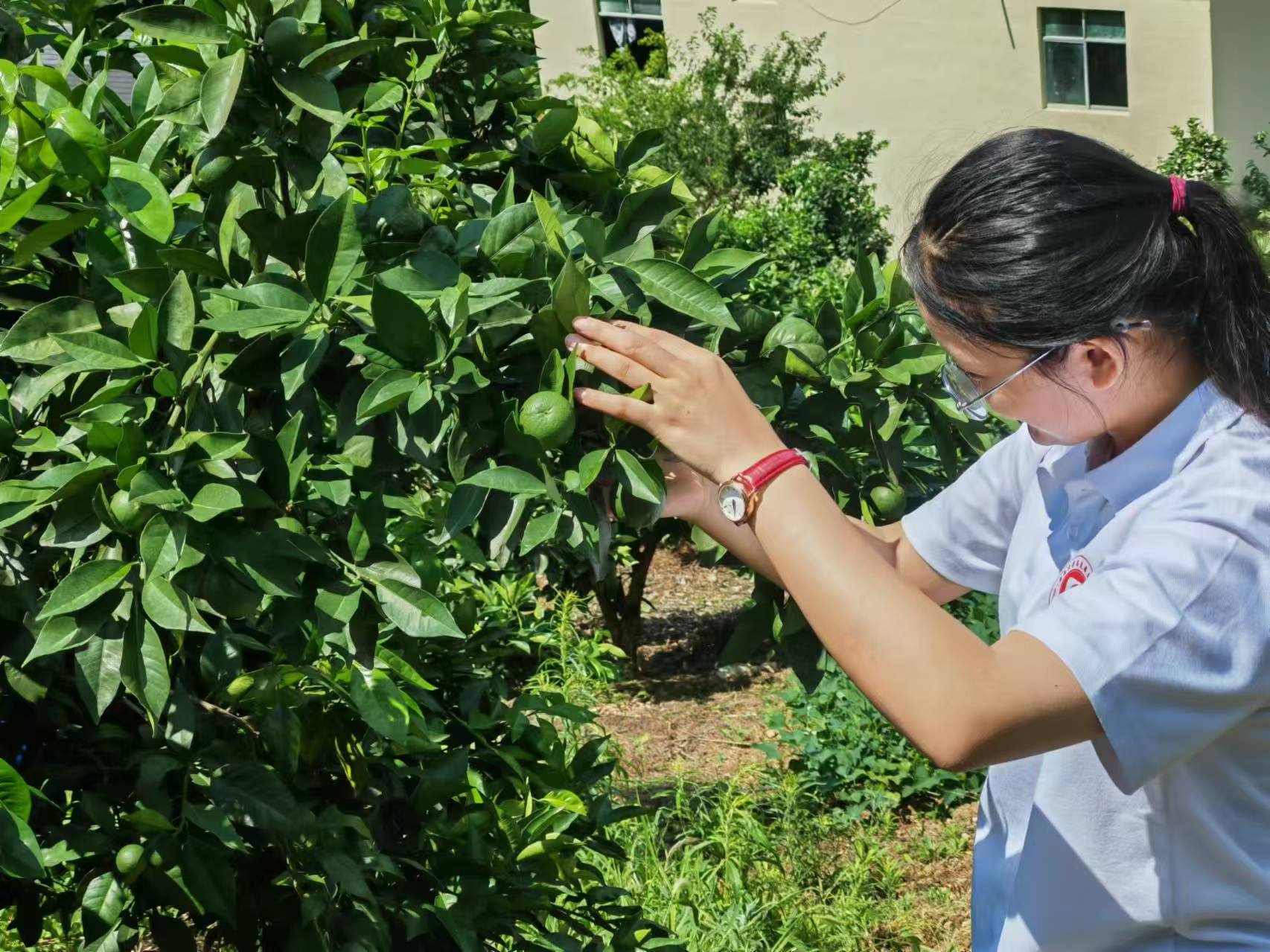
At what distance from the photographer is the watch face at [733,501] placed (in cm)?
134

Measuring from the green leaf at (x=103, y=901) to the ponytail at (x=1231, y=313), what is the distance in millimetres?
1261

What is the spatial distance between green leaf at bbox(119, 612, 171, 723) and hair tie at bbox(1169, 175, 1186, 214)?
1.08m

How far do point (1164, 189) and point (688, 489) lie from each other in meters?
0.59

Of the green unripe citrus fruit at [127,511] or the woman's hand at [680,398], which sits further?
the woman's hand at [680,398]

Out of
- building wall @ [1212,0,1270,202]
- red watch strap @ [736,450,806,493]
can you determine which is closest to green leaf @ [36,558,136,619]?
red watch strap @ [736,450,806,493]

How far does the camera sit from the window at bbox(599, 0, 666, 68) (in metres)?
15.0

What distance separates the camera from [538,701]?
6.50ft

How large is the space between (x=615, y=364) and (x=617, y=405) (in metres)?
0.04

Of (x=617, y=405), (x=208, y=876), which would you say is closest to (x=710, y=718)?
(x=208, y=876)

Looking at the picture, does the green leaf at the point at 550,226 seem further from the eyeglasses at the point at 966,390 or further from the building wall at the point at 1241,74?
the building wall at the point at 1241,74

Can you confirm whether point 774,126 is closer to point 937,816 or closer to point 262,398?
point 937,816

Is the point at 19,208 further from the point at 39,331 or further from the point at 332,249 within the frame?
the point at 332,249

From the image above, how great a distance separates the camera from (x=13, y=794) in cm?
115

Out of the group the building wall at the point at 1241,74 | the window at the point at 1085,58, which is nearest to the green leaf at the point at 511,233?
the window at the point at 1085,58
